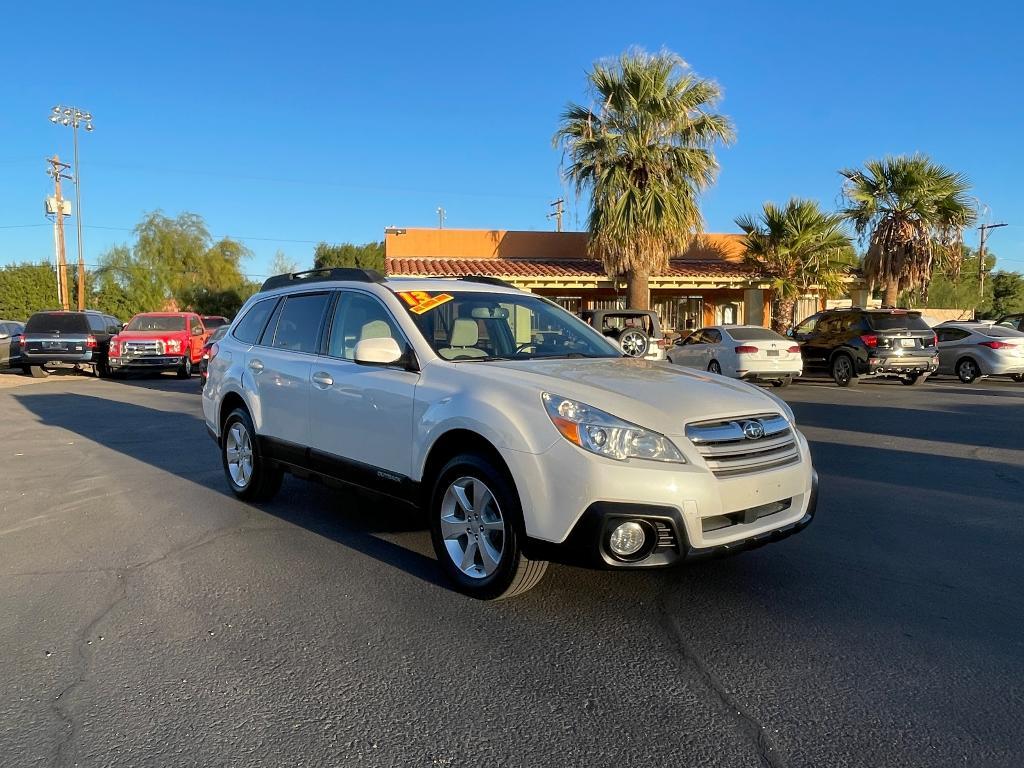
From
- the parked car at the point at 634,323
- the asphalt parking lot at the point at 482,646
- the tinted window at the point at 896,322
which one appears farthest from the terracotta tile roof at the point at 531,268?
the asphalt parking lot at the point at 482,646

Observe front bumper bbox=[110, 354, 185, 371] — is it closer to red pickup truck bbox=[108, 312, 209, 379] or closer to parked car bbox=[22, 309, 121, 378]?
red pickup truck bbox=[108, 312, 209, 379]

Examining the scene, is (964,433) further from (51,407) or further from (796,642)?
(51,407)

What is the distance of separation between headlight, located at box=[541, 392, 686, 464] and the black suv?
13798mm

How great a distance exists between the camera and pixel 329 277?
586 centimetres

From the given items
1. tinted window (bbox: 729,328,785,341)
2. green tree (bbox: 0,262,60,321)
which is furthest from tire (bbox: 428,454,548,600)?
green tree (bbox: 0,262,60,321)

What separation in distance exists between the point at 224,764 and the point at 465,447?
6.25 feet

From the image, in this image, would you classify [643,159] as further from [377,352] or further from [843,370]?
[377,352]

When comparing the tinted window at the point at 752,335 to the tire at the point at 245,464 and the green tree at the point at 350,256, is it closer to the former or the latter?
the tire at the point at 245,464

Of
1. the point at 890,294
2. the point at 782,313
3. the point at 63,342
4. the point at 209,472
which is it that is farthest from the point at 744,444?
the point at 890,294

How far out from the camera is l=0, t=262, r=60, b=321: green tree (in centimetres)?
5178

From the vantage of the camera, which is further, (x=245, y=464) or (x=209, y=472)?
(x=209, y=472)

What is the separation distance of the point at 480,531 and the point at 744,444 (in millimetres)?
1423

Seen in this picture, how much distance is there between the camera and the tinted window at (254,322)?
6398 mm

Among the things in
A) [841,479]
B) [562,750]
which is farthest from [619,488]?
[841,479]
